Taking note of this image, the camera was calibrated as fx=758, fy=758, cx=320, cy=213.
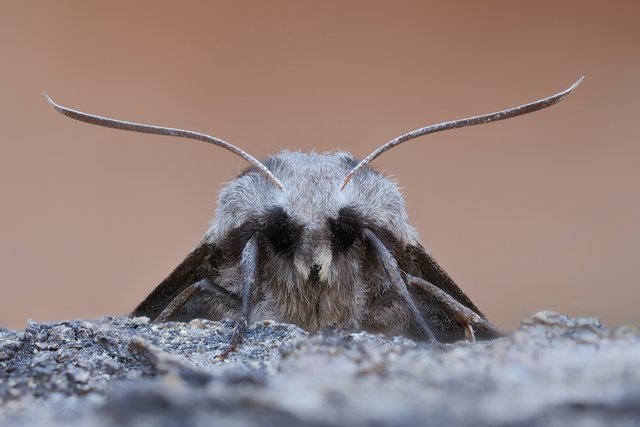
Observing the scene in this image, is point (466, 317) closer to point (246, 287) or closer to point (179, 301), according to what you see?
point (246, 287)

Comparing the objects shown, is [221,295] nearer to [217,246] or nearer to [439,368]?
[217,246]

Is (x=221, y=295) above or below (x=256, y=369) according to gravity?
above

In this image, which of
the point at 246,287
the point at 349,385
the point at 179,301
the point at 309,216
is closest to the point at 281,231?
the point at 309,216

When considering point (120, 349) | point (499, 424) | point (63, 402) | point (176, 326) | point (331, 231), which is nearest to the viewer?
point (499, 424)

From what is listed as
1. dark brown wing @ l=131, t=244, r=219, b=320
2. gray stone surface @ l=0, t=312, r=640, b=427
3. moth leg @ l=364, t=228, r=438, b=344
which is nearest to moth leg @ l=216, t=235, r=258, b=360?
gray stone surface @ l=0, t=312, r=640, b=427

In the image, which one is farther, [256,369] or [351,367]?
[256,369]

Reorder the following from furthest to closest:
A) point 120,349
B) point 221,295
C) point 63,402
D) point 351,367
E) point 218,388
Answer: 1. point 221,295
2. point 120,349
3. point 63,402
4. point 351,367
5. point 218,388

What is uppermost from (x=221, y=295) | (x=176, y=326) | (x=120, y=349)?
(x=221, y=295)

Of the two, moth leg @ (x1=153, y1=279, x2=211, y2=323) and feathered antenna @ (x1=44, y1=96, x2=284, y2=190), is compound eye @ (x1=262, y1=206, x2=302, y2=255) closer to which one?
feathered antenna @ (x1=44, y1=96, x2=284, y2=190)

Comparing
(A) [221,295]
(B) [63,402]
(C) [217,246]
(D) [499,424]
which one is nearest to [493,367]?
(D) [499,424]
